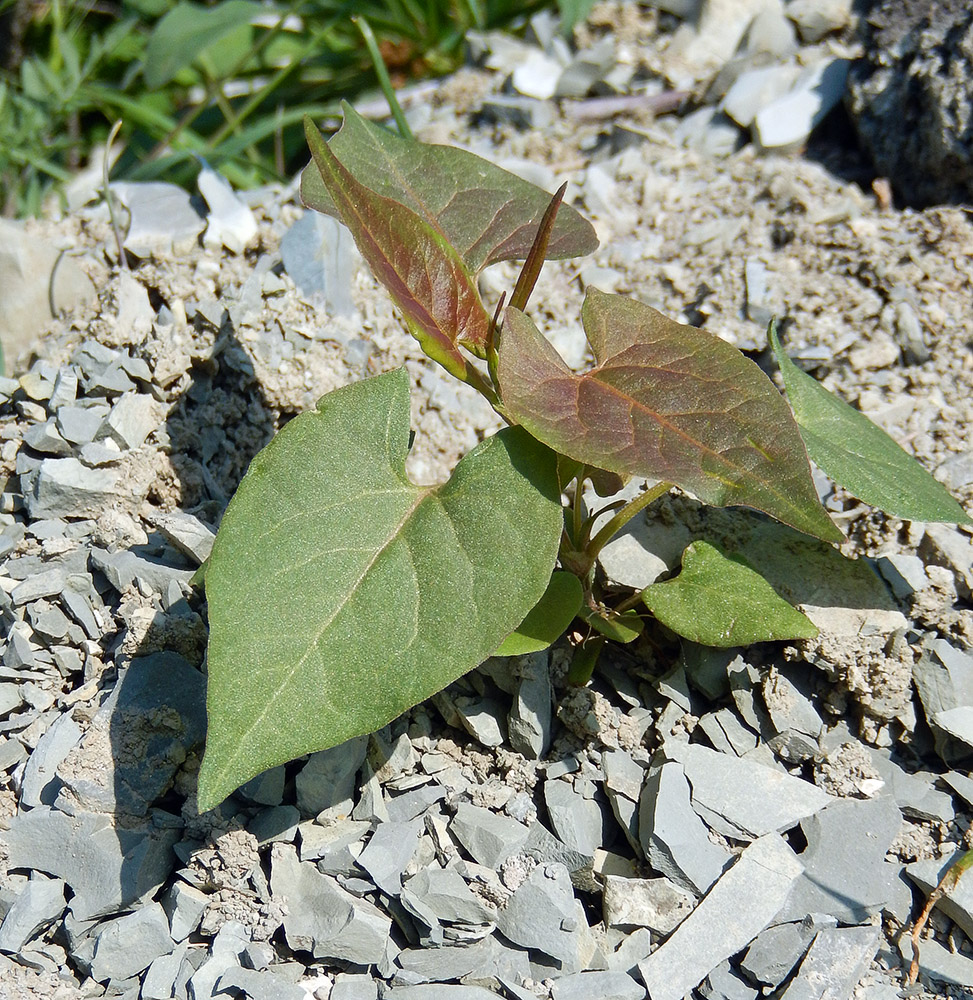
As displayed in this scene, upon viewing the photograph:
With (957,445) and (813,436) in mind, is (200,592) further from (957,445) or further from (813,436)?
(957,445)

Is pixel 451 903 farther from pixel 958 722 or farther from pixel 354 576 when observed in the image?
pixel 958 722

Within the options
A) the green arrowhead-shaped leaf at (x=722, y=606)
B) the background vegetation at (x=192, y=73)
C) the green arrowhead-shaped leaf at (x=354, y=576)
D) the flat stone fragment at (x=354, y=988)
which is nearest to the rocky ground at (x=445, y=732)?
the flat stone fragment at (x=354, y=988)

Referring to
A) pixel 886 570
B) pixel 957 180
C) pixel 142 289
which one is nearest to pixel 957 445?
pixel 886 570

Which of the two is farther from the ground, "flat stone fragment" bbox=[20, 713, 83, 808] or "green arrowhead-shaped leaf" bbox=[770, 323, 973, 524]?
"green arrowhead-shaped leaf" bbox=[770, 323, 973, 524]

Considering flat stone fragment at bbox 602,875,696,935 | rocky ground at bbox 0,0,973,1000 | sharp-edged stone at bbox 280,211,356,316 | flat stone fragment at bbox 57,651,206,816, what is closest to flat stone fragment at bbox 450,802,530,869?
rocky ground at bbox 0,0,973,1000

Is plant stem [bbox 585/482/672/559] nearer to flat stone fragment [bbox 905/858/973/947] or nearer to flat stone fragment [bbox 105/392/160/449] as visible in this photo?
flat stone fragment [bbox 905/858/973/947]
